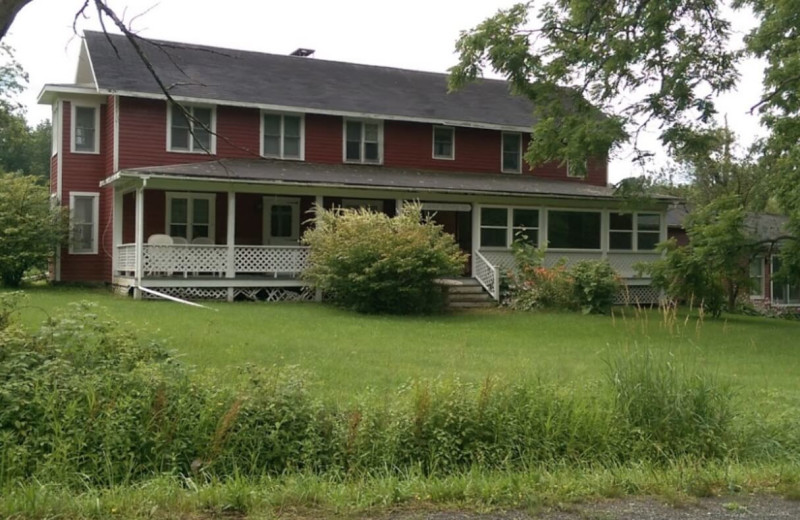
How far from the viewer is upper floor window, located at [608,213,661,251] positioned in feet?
86.8

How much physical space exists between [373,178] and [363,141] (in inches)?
110

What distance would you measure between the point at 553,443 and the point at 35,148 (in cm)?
6828

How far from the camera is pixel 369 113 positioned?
25.3 m

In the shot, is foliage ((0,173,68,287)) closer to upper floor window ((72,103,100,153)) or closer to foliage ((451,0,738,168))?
upper floor window ((72,103,100,153))

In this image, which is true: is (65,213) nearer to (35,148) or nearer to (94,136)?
(94,136)

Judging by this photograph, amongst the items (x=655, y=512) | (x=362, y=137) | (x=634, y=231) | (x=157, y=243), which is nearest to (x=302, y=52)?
(x=362, y=137)

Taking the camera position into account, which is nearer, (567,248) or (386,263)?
(386,263)

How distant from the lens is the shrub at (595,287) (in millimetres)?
21172

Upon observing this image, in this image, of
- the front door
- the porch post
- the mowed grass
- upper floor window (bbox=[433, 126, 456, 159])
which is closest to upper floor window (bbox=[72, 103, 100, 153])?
the mowed grass

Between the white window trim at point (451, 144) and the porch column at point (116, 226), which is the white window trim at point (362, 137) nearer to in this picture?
the white window trim at point (451, 144)

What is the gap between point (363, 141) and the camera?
84.8 ft

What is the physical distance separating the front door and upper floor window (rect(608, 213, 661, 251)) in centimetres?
1027

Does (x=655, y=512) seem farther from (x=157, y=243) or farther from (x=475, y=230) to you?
(x=475, y=230)

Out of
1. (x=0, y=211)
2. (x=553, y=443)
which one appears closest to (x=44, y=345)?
(x=553, y=443)
